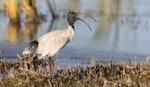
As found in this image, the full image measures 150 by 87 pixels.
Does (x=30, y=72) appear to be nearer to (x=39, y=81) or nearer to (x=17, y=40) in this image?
(x=39, y=81)

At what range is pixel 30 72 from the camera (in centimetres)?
708

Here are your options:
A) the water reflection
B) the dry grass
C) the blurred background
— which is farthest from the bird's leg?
the water reflection

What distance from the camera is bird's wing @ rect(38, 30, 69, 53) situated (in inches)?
346

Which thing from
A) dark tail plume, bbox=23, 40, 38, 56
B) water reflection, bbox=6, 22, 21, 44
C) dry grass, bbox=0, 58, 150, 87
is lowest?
dry grass, bbox=0, 58, 150, 87

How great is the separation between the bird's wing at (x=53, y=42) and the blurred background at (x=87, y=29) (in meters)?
1.59

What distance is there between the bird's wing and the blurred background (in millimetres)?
1588

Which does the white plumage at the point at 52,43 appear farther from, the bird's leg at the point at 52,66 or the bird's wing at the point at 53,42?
the bird's leg at the point at 52,66

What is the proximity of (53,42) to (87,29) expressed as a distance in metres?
7.08

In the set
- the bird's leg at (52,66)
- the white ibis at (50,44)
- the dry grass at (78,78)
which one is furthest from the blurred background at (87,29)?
the dry grass at (78,78)

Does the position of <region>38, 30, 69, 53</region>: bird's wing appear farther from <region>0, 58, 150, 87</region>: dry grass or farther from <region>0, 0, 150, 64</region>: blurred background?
<region>0, 0, 150, 64</region>: blurred background

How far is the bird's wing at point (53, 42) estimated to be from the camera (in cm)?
878

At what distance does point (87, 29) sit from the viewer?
15.8 metres

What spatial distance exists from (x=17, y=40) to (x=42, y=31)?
2.16 m

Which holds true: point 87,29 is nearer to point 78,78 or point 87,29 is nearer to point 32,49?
point 32,49
